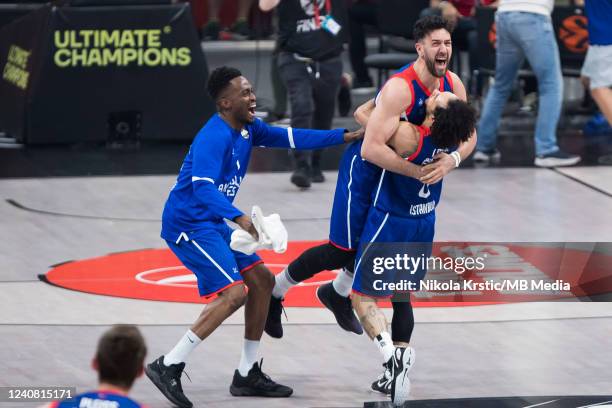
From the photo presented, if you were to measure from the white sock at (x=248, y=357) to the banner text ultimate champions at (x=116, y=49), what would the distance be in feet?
21.9

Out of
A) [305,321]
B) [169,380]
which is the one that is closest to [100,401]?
[169,380]

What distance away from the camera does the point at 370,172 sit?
653 cm

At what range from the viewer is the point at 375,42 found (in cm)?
1791

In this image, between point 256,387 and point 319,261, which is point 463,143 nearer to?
point 319,261

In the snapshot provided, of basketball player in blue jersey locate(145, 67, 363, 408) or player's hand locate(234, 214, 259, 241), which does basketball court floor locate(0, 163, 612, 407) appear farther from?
player's hand locate(234, 214, 259, 241)

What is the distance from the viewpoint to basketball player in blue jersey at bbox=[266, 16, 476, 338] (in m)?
6.23

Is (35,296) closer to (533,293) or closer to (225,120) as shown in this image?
(225,120)

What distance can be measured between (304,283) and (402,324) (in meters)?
2.17

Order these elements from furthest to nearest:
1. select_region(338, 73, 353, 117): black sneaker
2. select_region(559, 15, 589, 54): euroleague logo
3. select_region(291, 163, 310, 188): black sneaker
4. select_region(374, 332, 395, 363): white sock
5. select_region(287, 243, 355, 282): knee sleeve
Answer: select_region(338, 73, 353, 117): black sneaker → select_region(559, 15, 589, 54): euroleague logo → select_region(291, 163, 310, 188): black sneaker → select_region(287, 243, 355, 282): knee sleeve → select_region(374, 332, 395, 363): white sock

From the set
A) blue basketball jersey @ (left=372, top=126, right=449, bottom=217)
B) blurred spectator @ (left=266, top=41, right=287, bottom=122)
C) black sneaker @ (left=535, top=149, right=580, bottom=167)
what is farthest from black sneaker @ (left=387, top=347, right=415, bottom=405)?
blurred spectator @ (left=266, top=41, right=287, bottom=122)

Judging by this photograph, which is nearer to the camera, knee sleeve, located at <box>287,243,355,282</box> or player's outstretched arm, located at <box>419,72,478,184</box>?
player's outstretched arm, located at <box>419,72,478,184</box>

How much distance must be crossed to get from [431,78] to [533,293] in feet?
6.70

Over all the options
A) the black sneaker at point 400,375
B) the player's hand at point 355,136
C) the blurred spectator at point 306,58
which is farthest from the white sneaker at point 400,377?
the blurred spectator at point 306,58

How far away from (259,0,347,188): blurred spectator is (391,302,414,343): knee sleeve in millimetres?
4649
